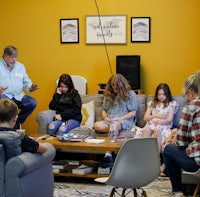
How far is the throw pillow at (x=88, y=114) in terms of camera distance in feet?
19.5

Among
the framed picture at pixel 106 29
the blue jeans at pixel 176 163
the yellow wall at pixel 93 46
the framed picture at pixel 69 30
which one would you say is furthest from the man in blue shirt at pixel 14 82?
the blue jeans at pixel 176 163

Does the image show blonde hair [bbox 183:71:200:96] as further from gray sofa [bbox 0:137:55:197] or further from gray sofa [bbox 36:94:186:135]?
gray sofa [bbox 36:94:186:135]

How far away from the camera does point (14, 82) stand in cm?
594

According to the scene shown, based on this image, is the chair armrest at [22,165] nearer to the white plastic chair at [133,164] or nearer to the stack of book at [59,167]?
the white plastic chair at [133,164]

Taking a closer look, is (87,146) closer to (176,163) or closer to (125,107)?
(176,163)

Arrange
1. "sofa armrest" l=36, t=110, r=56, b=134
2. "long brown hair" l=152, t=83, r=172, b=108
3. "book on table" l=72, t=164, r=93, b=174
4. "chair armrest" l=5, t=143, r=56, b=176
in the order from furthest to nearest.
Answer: "sofa armrest" l=36, t=110, r=56, b=134 < "long brown hair" l=152, t=83, r=172, b=108 < "book on table" l=72, t=164, r=93, b=174 < "chair armrest" l=5, t=143, r=56, b=176

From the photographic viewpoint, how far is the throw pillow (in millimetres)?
5934

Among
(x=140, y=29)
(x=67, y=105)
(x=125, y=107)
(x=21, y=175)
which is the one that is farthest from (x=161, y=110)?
(x=21, y=175)

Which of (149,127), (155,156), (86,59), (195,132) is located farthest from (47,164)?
(86,59)

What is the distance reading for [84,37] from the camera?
259 inches

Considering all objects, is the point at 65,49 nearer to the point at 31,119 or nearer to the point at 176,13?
the point at 31,119

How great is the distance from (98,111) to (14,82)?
118cm

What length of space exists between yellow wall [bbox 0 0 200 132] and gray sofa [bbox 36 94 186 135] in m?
0.50

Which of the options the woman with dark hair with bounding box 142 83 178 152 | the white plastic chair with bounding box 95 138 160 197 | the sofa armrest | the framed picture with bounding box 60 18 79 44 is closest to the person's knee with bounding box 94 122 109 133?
the woman with dark hair with bounding box 142 83 178 152
